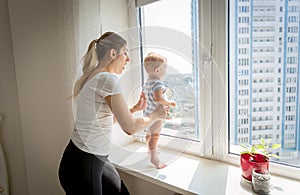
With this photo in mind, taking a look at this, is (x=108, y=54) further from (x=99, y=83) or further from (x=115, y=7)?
(x=115, y=7)

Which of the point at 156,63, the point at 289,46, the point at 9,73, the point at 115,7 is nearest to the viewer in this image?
the point at 156,63

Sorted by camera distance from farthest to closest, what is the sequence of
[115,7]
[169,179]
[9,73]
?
[9,73], [115,7], [169,179]

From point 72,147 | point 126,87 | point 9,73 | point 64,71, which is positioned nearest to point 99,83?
point 126,87

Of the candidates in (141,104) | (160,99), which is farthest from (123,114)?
(160,99)

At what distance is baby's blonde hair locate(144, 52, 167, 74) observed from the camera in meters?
0.80

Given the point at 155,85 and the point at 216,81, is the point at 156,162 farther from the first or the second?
the point at 216,81

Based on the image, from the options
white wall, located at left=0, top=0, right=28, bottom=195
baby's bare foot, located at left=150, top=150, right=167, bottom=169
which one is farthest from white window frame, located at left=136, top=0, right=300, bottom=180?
white wall, located at left=0, top=0, right=28, bottom=195

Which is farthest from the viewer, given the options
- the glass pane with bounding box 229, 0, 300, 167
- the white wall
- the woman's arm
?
the white wall

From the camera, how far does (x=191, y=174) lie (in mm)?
1160

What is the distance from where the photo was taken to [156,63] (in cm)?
80

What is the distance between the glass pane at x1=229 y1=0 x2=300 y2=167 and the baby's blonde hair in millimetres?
514

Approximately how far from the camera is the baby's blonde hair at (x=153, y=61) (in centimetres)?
80

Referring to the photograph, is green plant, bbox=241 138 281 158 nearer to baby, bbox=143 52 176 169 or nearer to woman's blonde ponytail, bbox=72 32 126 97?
baby, bbox=143 52 176 169

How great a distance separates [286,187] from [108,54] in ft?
3.06
